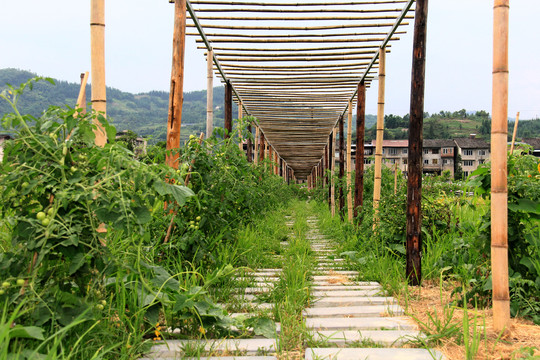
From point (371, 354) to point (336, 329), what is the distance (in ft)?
1.48

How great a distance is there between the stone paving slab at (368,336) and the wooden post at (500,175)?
1.70 ft

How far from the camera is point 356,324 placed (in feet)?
8.57

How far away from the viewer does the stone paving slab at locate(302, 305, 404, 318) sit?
283 centimetres

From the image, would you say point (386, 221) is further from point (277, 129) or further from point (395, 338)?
point (277, 129)

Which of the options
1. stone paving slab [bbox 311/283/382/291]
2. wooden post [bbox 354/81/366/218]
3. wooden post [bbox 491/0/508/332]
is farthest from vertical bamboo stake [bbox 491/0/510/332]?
wooden post [bbox 354/81/366/218]

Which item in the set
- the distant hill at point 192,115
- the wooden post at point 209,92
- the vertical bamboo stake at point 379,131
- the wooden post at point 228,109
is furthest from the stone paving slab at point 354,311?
Result: the distant hill at point 192,115

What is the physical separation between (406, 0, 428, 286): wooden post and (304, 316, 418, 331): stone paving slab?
1063 millimetres

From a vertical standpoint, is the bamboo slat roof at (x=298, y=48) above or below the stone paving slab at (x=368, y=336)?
above

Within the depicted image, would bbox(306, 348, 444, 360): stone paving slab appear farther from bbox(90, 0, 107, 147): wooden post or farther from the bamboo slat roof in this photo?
the bamboo slat roof

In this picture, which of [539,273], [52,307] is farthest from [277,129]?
[52,307]

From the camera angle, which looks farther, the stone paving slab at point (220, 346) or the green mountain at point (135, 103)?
the green mountain at point (135, 103)

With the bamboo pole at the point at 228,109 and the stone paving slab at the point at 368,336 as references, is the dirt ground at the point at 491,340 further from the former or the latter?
the bamboo pole at the point at 228,109

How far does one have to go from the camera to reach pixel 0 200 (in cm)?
178

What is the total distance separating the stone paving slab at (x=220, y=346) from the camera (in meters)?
2.12
